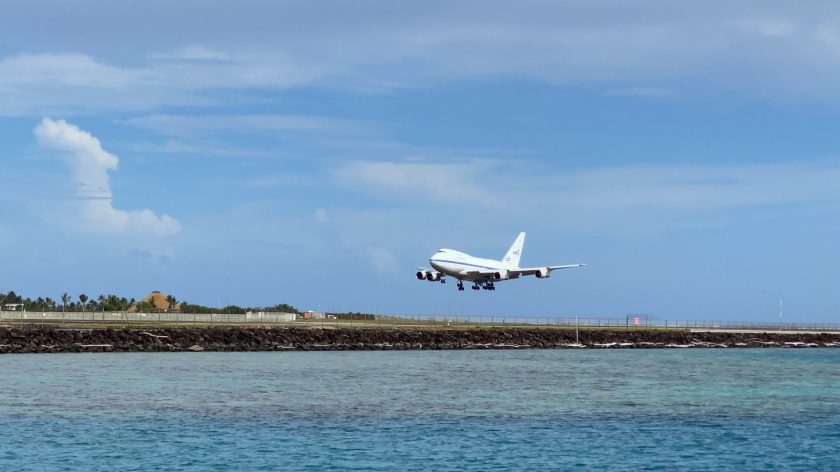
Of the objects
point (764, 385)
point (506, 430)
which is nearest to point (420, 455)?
point (506, 430)

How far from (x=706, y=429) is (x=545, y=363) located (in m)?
45.3

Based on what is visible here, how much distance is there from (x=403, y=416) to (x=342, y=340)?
59921mm

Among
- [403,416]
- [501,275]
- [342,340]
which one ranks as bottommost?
[403,416]

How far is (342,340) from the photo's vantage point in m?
107

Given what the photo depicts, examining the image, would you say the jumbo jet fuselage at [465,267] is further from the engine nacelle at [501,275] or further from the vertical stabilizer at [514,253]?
the vertical stabilizer at [514,253]

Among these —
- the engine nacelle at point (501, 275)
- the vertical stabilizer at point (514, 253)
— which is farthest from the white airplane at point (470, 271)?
the vertical stabilizer at point (514, 253)

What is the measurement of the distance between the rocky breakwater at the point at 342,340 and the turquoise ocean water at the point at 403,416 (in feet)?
33.9

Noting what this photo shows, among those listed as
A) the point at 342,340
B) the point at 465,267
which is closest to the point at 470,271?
the point at 465,267

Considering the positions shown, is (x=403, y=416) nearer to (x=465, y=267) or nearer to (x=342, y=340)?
(x=342, y=340)

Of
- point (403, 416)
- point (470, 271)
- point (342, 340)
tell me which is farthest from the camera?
point (470, 271)

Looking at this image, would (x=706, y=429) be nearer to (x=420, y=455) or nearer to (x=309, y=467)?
(x=420, y=455)

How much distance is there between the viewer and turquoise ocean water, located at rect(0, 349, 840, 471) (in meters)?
36.0

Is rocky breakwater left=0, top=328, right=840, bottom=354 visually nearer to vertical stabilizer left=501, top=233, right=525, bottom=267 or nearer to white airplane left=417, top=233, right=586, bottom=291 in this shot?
white airplane left=417, top=233, right=586, bottom=291

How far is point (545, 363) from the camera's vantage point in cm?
8956
